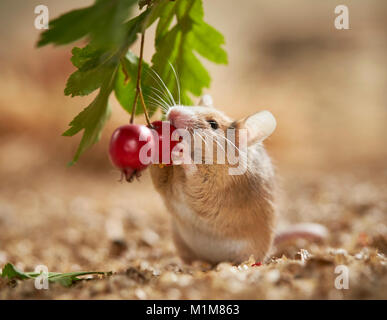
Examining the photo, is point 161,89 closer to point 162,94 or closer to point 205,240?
point 162,94

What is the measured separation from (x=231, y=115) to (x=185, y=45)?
5907mm

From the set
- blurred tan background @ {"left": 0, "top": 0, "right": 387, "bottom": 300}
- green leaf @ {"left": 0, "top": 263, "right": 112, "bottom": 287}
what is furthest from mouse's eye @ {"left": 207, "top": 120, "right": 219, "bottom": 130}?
green leaf @ {"left": 0, "top": 263, "right": 112, "bottom": 287}

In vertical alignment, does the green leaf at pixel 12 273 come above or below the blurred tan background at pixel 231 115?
below

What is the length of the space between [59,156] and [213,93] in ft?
Result: 11.0

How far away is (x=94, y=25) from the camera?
1653 millimetres

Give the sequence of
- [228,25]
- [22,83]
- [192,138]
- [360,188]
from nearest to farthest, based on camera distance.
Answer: [192,138]
[360,188]
[22,83]
[228,25]

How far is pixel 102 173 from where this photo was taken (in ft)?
25.5

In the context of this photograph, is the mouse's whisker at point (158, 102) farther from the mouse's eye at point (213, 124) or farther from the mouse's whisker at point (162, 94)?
the mouse's eye at point (213, 124)

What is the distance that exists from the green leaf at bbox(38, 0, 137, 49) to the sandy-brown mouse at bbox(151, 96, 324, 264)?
3.86 feet

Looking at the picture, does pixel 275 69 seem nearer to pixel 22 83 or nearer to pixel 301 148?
pixel 301 148

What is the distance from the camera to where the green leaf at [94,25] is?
5.36ft

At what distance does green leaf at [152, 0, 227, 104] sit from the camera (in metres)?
2.66

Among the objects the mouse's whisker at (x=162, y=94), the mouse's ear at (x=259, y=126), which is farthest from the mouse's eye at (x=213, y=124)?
the mouse's whisker at (x=162, y=94)

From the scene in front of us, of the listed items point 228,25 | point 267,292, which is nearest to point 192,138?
point 267,292
